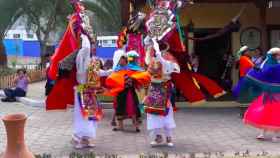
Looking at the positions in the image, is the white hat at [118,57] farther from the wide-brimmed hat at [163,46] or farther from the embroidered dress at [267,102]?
the embroidered dress at [267,102]

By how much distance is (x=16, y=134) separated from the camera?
686cm

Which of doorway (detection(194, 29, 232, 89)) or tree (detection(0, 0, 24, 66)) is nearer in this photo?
doorway (detection(194, 29, 232, 89))

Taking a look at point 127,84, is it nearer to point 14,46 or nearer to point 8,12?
point 8,12

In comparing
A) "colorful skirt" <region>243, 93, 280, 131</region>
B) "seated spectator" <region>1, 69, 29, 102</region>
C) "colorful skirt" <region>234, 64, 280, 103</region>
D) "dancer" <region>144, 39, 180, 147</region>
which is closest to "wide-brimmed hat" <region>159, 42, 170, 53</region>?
"dancer" <region>144, 39, 180, 147</region>

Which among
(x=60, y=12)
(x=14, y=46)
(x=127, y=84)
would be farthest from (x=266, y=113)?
(x=14, y=46)

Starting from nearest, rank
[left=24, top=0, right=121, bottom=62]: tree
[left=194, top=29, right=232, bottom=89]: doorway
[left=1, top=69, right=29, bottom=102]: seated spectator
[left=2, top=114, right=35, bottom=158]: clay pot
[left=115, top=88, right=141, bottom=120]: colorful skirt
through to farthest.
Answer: [left=2, top=114, right=35, bottom=158]: clay pot → [left=115, top=88, right=141, bottom=120]: colorful skirt → [left=194, top=29, right=232, bottom=89]: doorway → [left=1, top=69, right=29, bottom=102]: seated spectator → [left=24, top=0, right=121, bottom=62]: tree

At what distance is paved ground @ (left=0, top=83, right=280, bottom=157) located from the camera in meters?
9.18

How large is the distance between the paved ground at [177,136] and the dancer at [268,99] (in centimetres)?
35

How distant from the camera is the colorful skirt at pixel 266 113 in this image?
9625 mm

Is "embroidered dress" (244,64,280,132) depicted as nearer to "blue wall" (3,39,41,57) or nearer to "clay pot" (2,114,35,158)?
"clay pot" (2,114,35,158)

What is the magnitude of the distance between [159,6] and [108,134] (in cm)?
286

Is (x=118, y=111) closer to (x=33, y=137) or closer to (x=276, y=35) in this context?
(x=33, y=137)

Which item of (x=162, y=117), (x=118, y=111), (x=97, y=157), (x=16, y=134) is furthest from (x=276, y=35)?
(x=16, y=134)

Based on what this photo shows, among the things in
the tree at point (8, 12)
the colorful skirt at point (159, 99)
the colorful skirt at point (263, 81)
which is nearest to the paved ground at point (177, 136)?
the colorful skirt at point (159, 99)
